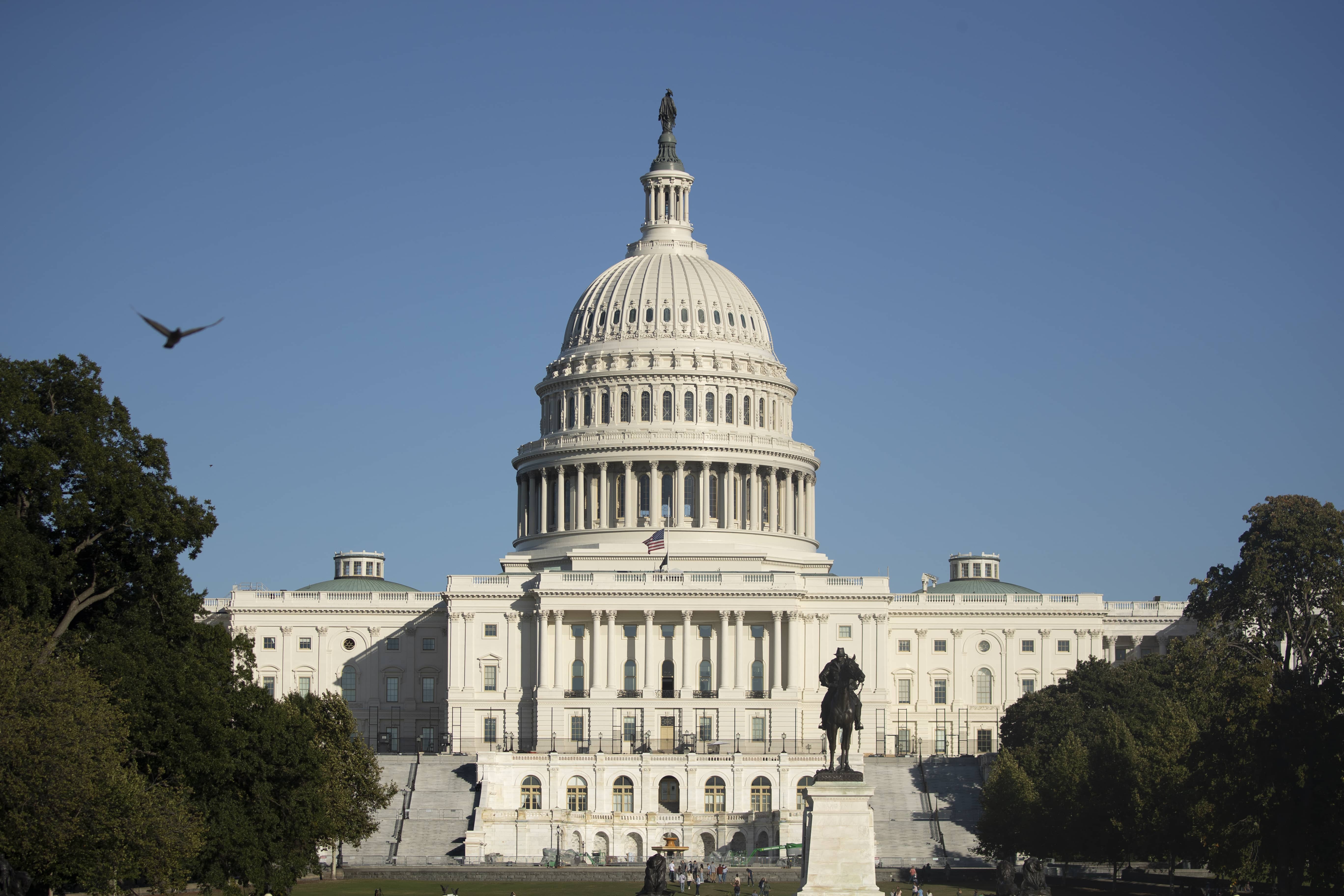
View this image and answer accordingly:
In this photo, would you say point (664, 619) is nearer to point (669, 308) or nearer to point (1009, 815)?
point (669, 308)

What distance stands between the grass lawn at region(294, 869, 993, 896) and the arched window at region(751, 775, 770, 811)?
83.5 feet

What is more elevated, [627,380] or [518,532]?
[627,380]

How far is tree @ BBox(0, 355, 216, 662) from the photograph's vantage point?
81.4 m

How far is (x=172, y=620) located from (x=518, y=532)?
90670 millimetres

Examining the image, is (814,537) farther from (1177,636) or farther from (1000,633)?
(1177,636)

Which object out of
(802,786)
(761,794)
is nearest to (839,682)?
(802,786)

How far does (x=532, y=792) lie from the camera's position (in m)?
134

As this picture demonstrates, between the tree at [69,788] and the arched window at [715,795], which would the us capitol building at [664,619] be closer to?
the arched window at [715,795]

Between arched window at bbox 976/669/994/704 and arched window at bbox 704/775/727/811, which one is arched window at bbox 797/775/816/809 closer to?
arched window at bbox 704/775/727/811

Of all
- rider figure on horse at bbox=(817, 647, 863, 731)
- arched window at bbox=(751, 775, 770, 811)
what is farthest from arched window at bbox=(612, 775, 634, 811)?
rider figure on horse at bbox=(817, 647, 863, 731)

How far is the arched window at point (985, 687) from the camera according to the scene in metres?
164

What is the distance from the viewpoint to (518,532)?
176625 mm

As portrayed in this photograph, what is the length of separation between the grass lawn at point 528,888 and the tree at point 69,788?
22451mm

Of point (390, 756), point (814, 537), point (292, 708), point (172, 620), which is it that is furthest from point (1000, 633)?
point (172, 620)
